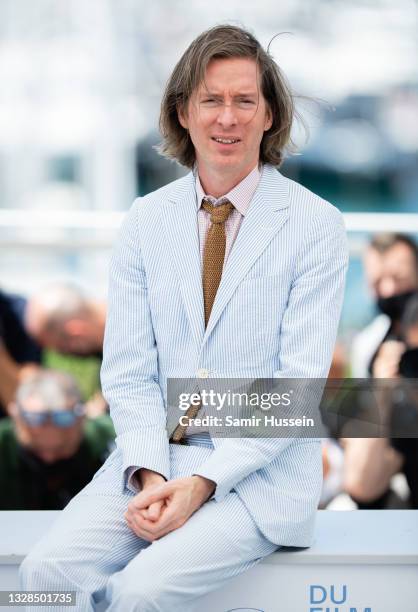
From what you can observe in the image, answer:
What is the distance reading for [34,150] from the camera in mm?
3346

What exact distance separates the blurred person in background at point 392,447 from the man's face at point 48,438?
0.81 meters

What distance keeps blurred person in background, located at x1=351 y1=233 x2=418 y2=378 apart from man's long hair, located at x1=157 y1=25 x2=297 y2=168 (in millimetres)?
1153

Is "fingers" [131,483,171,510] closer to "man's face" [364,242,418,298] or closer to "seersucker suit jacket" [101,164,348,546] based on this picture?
"seersucker suit jacket" [101,164,348,546]

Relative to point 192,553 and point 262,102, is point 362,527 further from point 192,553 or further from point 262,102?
point 262,102

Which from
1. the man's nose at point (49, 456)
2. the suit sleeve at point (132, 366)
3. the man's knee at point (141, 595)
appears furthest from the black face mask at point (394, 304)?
the man's knee at point (141, 595)

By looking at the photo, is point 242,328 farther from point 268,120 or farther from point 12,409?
point 12,409

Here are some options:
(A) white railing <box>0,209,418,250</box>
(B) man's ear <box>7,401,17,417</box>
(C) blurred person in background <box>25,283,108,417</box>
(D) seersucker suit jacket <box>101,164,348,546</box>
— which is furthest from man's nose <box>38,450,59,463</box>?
(D) seersucker suit jacket <box>101,164,348,546</box>

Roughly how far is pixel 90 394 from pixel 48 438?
0.18m

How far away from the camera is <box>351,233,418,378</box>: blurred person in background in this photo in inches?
127

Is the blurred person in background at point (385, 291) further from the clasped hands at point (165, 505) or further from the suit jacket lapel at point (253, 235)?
the clasped hands at point (165, 505)

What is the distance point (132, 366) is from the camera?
6.65ft

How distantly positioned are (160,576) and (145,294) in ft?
1.80

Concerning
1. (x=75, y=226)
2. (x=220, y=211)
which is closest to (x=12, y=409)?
(x=75, y=226)

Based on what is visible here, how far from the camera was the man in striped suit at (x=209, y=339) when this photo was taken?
185cm
